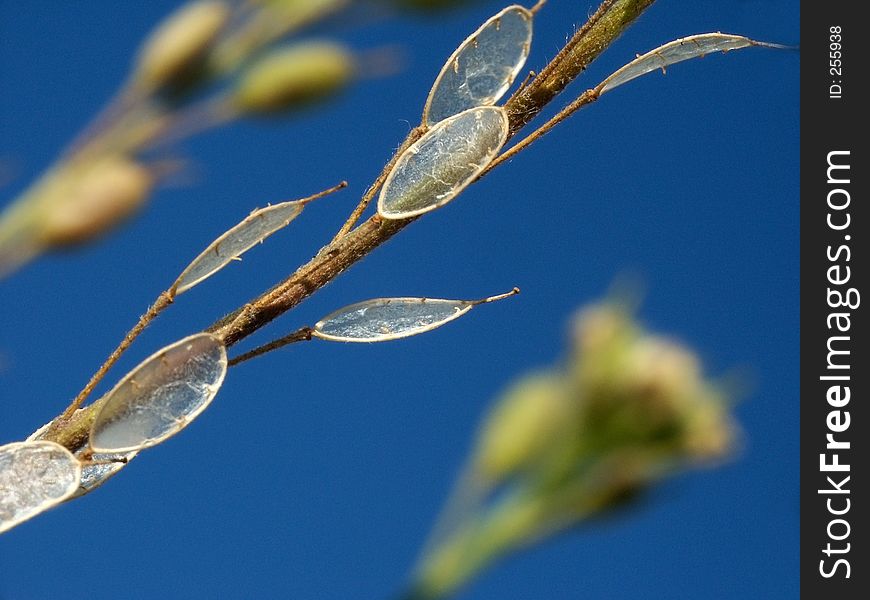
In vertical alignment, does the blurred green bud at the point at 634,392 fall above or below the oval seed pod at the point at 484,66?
below

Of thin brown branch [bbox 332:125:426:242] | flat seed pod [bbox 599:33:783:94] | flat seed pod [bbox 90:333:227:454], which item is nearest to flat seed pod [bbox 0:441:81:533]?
flat seed pod [bbox 90:333:227:454]

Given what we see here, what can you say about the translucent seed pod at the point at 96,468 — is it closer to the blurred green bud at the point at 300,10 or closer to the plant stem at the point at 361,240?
the plant stem at the point at 361,240

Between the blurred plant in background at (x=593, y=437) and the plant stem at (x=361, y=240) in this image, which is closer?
the blurred plant in background at (x=593, y=437)

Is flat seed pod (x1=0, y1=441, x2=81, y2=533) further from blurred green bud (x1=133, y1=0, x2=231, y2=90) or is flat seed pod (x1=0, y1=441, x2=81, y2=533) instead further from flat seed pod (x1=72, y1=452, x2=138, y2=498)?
blurred green bud (x1=133, y1=0, x2=231, y2=90)

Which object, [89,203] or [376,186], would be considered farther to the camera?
[376,186]

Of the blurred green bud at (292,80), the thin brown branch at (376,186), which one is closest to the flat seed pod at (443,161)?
the thin brown branch at (376,186)

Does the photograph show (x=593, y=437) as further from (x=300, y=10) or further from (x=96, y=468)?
(x=96, y=468)

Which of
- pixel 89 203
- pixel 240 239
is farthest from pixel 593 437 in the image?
pixel 240 239
